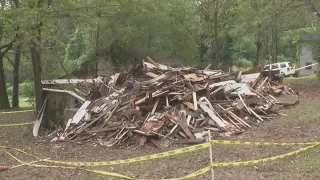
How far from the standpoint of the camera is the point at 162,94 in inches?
508

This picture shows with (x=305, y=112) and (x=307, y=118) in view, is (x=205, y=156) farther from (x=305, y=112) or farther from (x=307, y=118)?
(x=305, y=112)

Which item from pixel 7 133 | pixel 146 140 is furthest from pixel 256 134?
pixel 7 133

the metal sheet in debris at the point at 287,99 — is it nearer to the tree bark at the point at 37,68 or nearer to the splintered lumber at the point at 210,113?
the splintered lumber at the point at 210,113

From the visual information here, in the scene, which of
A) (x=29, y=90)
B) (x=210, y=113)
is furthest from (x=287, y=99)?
(x=29, y=90)

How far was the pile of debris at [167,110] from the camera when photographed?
11.6 meters

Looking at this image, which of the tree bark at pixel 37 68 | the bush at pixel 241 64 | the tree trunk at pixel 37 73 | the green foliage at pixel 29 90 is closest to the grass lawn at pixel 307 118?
the tree bark at pixel 37 68

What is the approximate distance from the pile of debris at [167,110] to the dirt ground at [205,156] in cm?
48

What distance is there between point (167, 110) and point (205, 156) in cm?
337

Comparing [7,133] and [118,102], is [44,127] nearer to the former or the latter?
[7,133]

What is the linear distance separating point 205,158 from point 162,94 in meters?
4.07

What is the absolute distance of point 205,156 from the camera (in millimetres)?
9320

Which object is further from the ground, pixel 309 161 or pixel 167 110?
pixel 167 110

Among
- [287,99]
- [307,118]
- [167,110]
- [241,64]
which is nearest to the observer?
[167,110]

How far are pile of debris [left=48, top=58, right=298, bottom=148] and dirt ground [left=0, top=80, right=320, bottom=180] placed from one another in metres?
0.48
